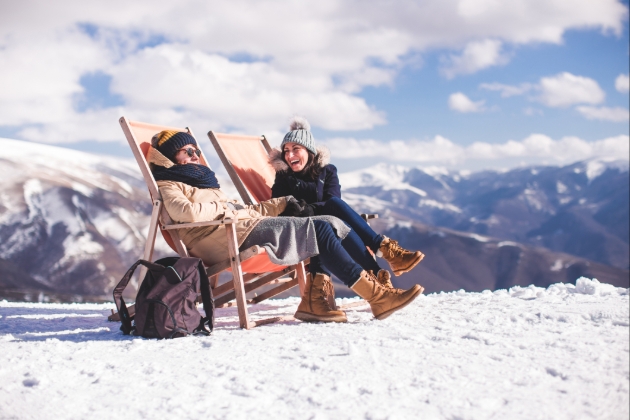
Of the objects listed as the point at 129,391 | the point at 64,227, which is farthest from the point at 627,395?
A: the point at 64,227

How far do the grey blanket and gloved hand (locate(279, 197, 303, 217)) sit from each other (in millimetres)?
493

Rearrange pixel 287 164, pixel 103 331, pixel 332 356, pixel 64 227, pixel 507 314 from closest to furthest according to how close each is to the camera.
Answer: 1. pixel 332 356
2. pixel 507 314
3. pixel 103 331
4. pixel 287 164
5. pixel 64 227

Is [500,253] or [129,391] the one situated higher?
[129,391]

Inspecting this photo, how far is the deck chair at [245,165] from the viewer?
516 cm

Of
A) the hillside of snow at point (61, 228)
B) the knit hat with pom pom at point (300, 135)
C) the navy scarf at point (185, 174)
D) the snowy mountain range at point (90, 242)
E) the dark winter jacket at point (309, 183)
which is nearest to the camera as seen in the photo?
the navy scarf at point (185, 174)

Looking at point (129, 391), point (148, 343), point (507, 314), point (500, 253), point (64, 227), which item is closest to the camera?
point (129, 391)

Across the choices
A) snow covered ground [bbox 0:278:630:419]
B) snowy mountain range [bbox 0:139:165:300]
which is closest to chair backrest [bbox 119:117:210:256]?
snow covered ground [bbox 0:278:630:419]

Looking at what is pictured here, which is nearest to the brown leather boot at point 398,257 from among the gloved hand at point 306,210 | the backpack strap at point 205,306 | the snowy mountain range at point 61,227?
the gloved hand at point 306,210

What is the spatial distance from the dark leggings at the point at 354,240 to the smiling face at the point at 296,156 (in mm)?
610

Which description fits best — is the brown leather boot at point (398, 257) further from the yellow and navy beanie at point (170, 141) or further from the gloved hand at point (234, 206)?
the yellow and navy beanie at point (170, 141)

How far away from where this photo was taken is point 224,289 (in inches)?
168

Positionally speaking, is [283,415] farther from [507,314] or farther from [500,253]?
[500,253]

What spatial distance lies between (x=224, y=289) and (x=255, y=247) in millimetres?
771

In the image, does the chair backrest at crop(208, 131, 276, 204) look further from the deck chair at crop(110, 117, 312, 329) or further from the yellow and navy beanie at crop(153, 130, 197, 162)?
the yellow and navy beanie at crop(153, 130, 197, 162)
